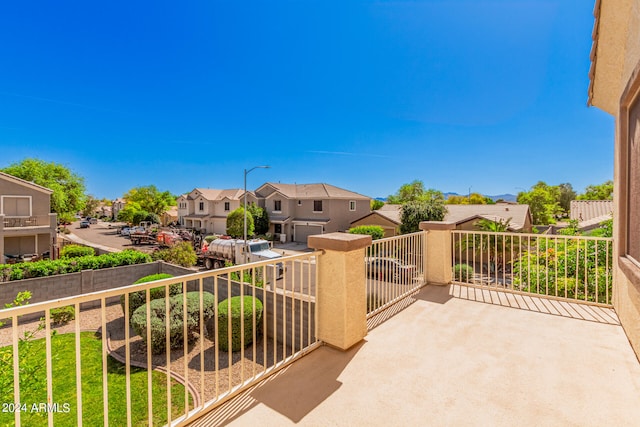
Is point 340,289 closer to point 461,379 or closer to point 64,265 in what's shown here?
point 461,379

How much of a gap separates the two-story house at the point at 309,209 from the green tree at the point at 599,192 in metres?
44.4

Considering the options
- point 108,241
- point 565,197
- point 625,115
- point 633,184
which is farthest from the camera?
point 565,197

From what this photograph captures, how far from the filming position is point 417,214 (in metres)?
20.9

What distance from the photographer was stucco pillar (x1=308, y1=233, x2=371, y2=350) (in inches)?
115

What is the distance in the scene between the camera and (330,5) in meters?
10.1

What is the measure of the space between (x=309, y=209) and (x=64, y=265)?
19.4m

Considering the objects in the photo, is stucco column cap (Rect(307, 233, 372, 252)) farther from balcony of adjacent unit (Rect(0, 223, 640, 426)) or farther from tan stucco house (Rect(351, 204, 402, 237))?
tan stucco house (Rect(351, 204, 402, 237))

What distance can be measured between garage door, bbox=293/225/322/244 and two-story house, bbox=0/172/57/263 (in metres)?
18.1

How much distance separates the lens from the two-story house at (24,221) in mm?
17234

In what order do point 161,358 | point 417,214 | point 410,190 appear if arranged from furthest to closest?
point 410,190, point 417,214, point 161,358

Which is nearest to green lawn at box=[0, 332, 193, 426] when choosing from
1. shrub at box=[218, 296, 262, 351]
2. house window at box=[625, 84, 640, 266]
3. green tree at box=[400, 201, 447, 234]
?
shrub at box=[218, 296, 262, 351]

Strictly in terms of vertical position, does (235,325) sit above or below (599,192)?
below

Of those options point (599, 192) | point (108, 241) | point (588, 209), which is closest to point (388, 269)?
point (588, 209)

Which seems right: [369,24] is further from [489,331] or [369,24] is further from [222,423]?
[222,423]
